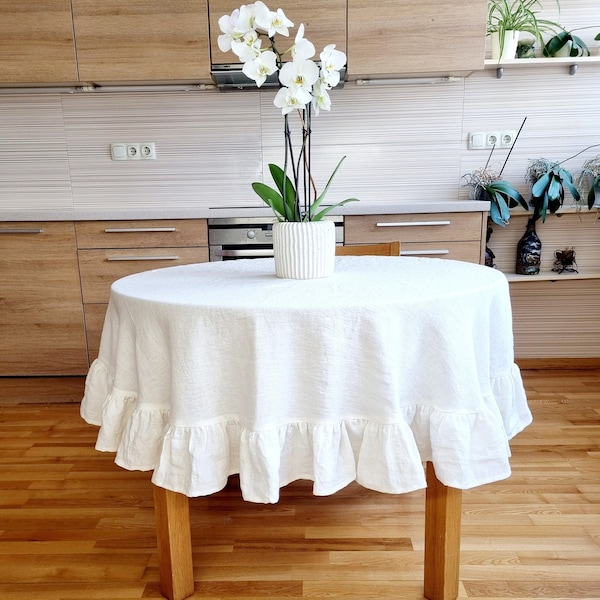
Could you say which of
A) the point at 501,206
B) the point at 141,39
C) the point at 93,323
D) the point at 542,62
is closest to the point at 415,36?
the point at 542,62

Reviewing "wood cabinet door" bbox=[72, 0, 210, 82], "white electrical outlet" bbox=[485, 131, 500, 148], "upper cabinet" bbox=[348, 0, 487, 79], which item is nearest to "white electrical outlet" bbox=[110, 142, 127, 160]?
"wood cabinet door" bbox=[72, 0, 210, 82]

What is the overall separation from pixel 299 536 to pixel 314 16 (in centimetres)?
229

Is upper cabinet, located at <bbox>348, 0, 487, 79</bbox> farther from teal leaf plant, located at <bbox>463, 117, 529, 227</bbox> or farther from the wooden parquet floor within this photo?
the wooden parquet floor

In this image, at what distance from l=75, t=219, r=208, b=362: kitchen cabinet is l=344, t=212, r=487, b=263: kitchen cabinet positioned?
77cm

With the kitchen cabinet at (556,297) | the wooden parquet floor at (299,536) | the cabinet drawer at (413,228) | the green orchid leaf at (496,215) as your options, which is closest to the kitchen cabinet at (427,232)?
the cabinet drawer at (413,228)

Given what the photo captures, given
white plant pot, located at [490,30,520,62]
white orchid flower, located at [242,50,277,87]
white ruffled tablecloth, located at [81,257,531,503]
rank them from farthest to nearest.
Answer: white plant pot, located at [490,30,520,62], white orchid flower, located at [242,50,277,87], white ruffled tablecloth, located at [81,257,531,503]

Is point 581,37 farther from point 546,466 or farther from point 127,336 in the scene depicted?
point 127,336

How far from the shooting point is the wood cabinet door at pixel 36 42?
8.05 ft

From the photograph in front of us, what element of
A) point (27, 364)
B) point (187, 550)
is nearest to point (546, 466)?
point (187, 550)

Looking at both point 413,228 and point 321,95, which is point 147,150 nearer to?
point 413,228

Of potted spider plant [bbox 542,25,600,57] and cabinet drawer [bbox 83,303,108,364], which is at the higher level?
potted spider plant [bbox 542,25,600,57]

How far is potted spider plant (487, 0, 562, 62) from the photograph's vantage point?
2.61 m

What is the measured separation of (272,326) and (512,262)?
2438mm

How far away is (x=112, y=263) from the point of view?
8.00 feet
